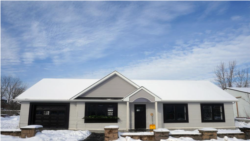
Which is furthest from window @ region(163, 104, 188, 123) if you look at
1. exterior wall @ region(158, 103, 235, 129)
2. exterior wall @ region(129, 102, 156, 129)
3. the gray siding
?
the gray siding

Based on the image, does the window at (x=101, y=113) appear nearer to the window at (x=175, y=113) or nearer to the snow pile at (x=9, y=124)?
the window at (x=175, y=113)

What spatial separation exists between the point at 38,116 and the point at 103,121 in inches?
214

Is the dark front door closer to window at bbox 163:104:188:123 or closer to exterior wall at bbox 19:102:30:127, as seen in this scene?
window at bbox 163:104:188:123

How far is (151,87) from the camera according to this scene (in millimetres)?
18969

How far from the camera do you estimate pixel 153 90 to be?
717 inches

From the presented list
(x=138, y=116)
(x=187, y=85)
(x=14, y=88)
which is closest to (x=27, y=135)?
(x=138, y=116)

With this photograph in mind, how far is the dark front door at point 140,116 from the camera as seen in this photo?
16.7 m

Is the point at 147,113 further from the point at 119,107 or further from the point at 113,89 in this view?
the point at 113,89

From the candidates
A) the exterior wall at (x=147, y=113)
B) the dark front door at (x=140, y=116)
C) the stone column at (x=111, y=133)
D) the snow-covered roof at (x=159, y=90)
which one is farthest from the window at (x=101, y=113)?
the stone column at (x=111, y=133)

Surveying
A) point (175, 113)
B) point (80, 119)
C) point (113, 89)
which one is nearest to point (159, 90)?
point (175, 113)

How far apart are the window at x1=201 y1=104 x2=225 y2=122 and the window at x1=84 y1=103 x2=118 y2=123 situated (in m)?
7.81

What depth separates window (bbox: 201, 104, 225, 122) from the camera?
677 inches

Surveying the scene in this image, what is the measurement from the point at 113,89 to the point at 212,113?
9.04 meters

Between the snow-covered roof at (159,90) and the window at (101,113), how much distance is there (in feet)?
5.84
